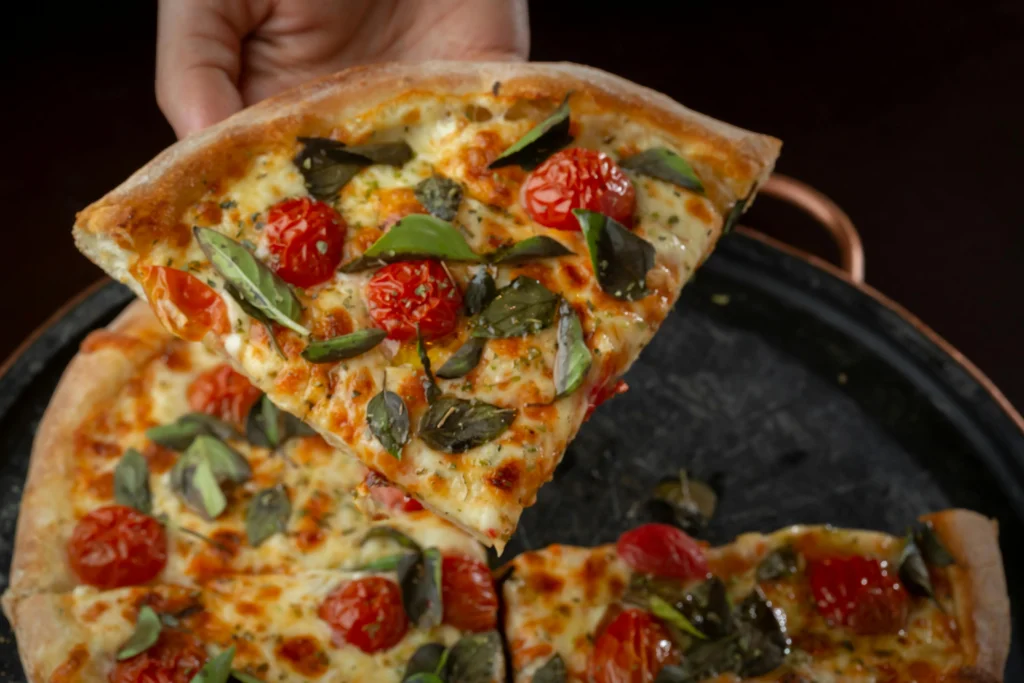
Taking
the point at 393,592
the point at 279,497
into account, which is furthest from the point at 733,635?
the point at 279,497

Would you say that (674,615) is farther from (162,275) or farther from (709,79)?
(709,79)

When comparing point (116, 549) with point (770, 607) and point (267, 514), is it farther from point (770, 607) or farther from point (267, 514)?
point (770, 607)

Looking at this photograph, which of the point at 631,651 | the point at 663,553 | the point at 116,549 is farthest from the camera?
the point at 663,553

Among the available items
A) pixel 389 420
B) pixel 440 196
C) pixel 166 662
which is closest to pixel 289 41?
pixel 440 196

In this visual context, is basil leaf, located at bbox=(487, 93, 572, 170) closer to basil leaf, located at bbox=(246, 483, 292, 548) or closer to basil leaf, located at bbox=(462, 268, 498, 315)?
basil leaf, located at bbox=(462, 268, 498, 315)

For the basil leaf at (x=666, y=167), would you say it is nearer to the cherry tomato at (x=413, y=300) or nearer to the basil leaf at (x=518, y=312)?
the basil leaf at (x=518, y=312)

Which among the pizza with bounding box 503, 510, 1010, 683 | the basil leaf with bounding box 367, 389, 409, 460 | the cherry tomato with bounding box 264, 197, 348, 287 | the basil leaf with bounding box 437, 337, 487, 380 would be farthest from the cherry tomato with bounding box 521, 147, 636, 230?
the pizza with bounding box 503, 510, 1010, 683
